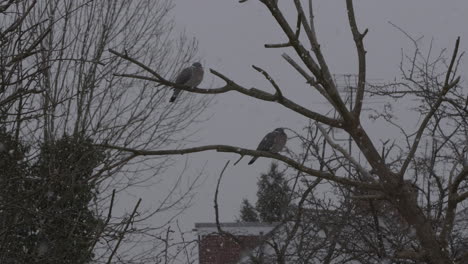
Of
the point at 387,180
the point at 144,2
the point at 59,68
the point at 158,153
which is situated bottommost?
the point at 387,180

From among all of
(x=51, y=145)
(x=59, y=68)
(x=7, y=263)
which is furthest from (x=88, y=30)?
(x=7, y=263)

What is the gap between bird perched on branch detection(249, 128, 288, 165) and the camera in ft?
31.5

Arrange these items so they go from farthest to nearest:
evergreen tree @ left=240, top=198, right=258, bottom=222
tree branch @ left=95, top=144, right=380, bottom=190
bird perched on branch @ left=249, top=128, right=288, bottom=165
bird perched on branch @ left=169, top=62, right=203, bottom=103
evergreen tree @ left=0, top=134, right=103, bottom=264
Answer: evergreen tree @ left=240, top=198, right=258, bottom=222 → bird perched on branch @ left=169, top=62, right=203, bottom=103 → bird perched on branch @ left=249, top=128, right=288, bottom=165 → evergreen tree @ left=0, top=134, right=103, bottom=264 → tree branch @ left=95, top=144, right=380, bottom=190

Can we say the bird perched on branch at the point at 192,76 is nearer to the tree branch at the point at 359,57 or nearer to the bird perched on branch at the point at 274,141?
the bird perched on branch at the point at 274,141

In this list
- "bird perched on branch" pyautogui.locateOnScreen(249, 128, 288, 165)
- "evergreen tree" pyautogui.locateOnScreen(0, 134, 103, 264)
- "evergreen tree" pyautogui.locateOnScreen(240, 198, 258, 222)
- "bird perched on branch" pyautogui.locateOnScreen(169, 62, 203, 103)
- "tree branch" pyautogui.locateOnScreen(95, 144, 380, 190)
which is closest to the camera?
"tree branch" pyautogui.locateOnScreen(95, 144, 380, 190)

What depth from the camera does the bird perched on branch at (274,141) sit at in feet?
31.5

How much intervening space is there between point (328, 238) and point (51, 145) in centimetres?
397

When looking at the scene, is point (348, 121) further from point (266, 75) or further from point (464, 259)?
point (464, 259)

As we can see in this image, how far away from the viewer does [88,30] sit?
1331cm

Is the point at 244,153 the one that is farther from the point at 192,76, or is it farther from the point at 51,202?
the point at 192,76

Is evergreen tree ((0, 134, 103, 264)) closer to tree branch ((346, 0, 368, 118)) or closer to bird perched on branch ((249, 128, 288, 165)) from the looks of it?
bird perched on branch ((249, 128, 288, 165))

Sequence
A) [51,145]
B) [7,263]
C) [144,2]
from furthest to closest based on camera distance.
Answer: [144,2]
[51,145]
[7,263]

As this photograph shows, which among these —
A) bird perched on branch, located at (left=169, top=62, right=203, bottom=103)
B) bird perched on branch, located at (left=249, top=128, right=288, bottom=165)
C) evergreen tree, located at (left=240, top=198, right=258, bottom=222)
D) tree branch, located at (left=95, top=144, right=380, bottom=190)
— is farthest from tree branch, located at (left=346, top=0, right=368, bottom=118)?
evergreen tree, located at (left=240, top=198, right=258, bottom=222)

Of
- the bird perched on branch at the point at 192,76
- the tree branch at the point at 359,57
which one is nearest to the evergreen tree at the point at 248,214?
the bird perched on branch at the point at 192,76
